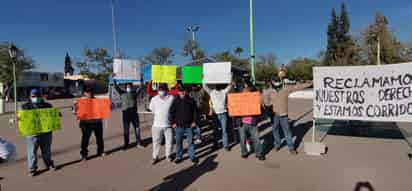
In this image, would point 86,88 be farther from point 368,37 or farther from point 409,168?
point 368,37

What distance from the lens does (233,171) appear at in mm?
4520

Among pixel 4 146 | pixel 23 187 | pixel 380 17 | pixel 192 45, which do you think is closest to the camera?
pixel 4 146

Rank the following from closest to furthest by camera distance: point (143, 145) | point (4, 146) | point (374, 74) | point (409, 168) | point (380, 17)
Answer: point (4, 146) < point (409, 168) < point (374, 74) < point (143, 145) < point (380, 17)

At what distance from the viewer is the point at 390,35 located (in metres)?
26.5

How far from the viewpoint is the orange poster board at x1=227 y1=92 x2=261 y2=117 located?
5.28 m

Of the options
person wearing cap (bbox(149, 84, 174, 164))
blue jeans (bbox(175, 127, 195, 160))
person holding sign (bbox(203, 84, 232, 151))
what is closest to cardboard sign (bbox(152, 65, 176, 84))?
person holding sign (bbox(203, 84, 232, 151))

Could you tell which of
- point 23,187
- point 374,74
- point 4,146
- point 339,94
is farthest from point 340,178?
point 23,187

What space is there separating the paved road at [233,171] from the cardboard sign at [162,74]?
2352 millimetres

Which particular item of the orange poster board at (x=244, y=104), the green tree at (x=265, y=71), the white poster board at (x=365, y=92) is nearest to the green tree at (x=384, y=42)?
the green tree at (x=265, y=71)

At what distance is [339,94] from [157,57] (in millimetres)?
39020

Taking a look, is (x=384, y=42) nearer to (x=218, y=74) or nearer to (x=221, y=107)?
(x=218, y=74)

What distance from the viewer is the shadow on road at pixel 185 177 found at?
13.0 ft

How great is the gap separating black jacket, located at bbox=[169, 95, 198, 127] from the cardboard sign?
2.56 m

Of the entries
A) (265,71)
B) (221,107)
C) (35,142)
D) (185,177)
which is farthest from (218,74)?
(265,71)
